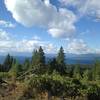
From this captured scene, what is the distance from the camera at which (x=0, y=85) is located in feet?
51.4

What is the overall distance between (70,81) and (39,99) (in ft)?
6.96

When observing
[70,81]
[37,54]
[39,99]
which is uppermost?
[37,54]

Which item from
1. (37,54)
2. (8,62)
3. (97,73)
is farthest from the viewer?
(8,62)

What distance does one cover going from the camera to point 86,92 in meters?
14.7

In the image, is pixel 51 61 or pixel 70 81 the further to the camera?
pixel 51 61

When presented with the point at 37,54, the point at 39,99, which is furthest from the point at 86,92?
the point at 37,54

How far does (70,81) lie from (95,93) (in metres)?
1.55

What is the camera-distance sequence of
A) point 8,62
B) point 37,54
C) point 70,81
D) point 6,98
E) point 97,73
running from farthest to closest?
1. point 8,62
2. point 37,54
3. point 97,73
4. point 70,81
5. point 6,98

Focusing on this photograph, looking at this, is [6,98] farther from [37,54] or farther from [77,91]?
[37,54]

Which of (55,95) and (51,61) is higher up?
(51,61)

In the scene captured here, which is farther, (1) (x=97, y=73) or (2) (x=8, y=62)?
(2) (x=8, y=62)

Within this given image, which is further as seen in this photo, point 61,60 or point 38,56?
point 61,60

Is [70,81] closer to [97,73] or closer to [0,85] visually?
[0,85]

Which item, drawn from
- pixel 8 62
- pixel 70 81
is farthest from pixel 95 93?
pixel 8 62
